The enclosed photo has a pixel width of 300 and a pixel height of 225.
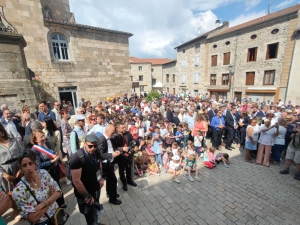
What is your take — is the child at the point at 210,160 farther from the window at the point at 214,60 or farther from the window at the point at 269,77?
the window at the point at 214,60

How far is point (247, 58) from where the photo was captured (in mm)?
17109

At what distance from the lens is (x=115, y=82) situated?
12.9 meters

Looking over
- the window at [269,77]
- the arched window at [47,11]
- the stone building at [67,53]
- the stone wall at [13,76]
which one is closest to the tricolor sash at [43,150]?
the stone wall at [13,76]

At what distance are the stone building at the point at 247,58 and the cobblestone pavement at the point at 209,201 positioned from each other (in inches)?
589

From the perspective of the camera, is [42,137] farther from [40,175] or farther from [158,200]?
[158,200]

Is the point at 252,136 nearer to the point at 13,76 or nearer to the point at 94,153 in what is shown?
the point at 94,153

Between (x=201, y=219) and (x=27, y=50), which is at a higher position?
(x=27, y=50)

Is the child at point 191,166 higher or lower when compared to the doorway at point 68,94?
lower

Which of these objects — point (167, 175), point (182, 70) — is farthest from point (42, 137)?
point (182, 70)

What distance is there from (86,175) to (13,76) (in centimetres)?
673

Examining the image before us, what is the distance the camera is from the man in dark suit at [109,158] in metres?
2.74

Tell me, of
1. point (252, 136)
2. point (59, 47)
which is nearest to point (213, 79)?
point (252, 136)

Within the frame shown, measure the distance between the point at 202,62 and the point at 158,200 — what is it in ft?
74.9

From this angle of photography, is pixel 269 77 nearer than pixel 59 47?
No
